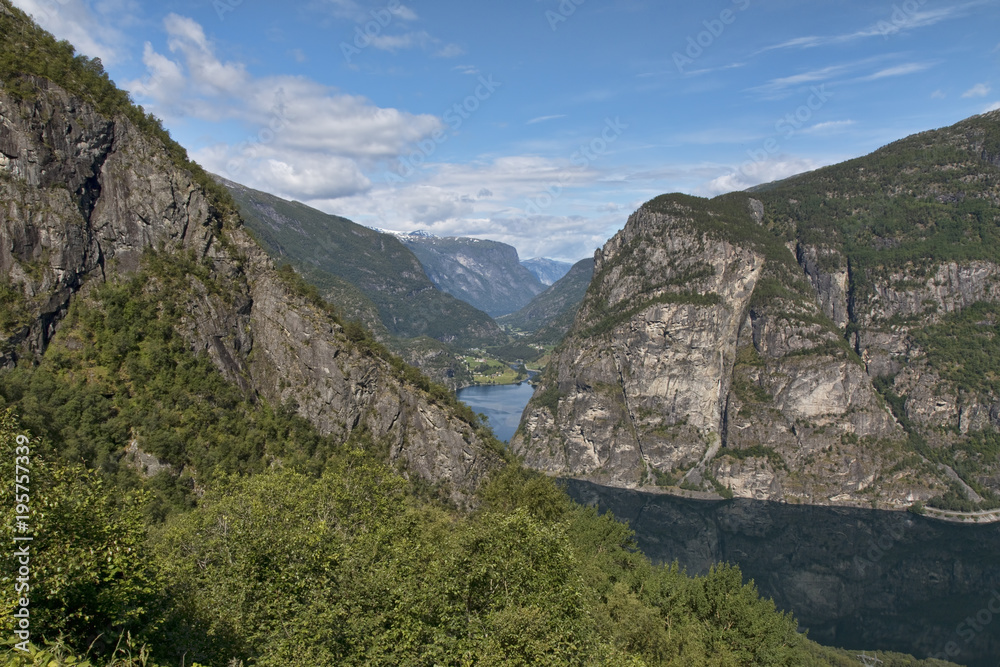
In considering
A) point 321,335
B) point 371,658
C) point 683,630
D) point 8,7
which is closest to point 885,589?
point 683,630

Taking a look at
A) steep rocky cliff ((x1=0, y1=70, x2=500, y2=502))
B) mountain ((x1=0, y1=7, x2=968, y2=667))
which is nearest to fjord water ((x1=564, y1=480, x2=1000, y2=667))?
mountain ((x1=0, y1=7, x2=968, y2=667))

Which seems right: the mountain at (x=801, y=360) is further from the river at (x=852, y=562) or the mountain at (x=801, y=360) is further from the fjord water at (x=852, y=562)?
the fjord water at (x=852, y=562)

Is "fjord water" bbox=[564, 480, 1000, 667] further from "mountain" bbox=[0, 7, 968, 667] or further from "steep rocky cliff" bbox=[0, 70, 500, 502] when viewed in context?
"steep rocky cliff" bbox=[0, 70, 500, 502]

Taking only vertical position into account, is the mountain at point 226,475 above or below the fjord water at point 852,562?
above

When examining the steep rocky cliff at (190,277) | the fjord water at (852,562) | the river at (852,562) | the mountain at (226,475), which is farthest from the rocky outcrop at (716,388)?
the steep rocky cliff at (190,277)

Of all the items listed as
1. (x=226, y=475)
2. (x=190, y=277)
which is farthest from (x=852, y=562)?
(x=190, y=277)

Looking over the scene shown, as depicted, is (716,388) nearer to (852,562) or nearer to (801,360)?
(801,360)

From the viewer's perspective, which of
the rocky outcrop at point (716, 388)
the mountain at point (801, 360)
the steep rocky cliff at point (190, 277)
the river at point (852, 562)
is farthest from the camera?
the rocky outcrop at point (716, 388)
